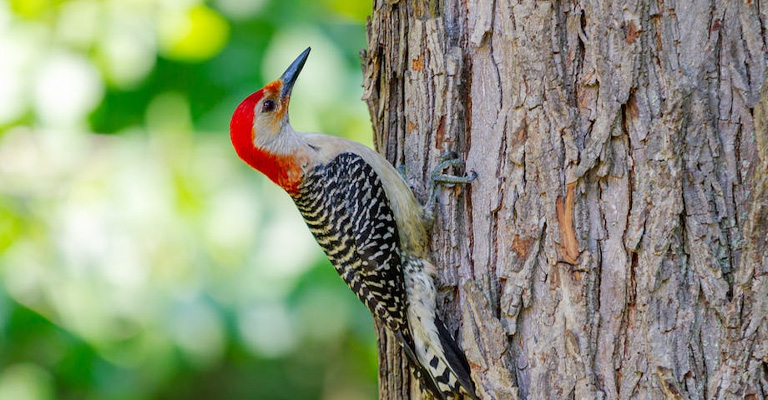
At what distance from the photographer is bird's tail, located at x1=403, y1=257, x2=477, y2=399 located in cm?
289

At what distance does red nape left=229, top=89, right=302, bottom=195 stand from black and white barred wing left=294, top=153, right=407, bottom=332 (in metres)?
0.19

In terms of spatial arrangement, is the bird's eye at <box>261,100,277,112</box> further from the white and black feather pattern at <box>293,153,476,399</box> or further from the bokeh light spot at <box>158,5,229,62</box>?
the bokeh light spot at <box>158,5,229,62</box>

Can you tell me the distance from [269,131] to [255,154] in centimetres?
13

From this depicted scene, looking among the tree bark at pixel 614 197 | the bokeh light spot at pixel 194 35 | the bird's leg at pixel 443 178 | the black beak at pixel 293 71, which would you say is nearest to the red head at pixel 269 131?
the black beak at pixel 293 71

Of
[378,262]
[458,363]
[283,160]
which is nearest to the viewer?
[458,363]

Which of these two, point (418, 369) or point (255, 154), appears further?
point (255, 154)

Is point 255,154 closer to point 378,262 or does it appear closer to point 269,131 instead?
point 269,131

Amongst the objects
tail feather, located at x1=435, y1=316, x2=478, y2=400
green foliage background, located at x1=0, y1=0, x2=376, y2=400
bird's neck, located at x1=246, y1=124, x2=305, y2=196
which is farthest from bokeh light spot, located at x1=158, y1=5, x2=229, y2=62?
tail feather, located at x1=435, y1=316, x2=478, y2=400

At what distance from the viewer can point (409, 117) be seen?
3084 mm

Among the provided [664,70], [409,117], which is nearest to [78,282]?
[409,117]

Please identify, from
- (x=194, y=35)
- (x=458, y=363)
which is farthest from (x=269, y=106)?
(x=458, y=363)

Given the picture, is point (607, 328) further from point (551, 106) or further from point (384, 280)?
point (384, 280)

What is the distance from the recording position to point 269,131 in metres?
3.76

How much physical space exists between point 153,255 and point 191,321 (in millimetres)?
422
